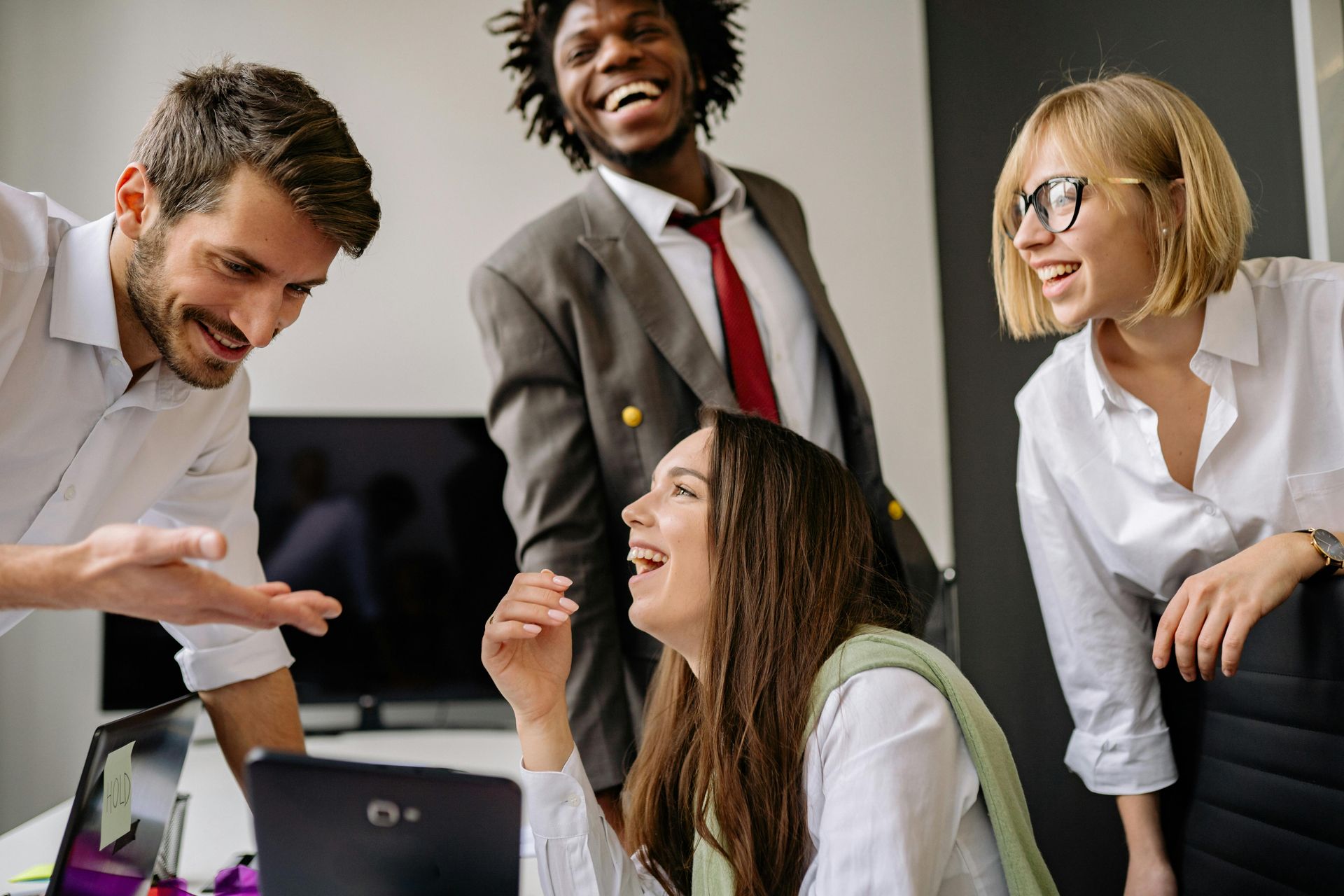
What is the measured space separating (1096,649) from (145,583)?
1.28 m

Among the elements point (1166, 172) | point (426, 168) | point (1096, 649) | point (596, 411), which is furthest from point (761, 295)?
point (426, 168)

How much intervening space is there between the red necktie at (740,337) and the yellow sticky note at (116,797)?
3.43 ft

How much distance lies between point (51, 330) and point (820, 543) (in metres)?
0.94

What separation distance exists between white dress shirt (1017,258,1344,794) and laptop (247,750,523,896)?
1021 millimetres

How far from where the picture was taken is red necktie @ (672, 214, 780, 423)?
1811 millimetres

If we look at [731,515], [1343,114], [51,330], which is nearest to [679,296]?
[731,515]

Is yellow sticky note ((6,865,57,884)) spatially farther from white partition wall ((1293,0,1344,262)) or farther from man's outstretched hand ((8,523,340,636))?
white partition wall ((1293,0,1344,262))

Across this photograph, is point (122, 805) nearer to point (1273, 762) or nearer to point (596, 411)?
point (596, 411)

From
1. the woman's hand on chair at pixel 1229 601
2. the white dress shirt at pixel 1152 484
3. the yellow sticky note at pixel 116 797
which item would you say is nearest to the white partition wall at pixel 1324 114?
the white dress shirt at pixel 1152 484

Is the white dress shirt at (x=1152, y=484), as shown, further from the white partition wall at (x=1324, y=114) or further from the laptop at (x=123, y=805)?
the laptop at (x=123, y=805)

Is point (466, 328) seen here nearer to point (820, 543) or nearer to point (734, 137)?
point (734, 137)

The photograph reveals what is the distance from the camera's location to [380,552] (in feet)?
9.23

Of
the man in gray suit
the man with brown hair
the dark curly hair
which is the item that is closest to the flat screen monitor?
the dark curly hair

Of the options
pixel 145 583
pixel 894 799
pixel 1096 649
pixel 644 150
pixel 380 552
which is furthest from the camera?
pixel 380 552
